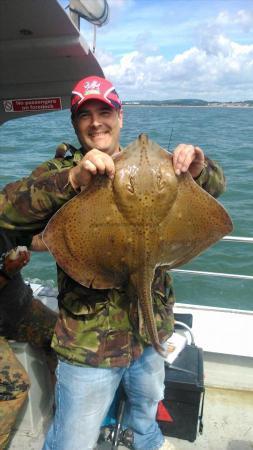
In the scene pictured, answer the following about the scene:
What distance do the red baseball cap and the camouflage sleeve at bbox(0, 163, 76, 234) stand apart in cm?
49

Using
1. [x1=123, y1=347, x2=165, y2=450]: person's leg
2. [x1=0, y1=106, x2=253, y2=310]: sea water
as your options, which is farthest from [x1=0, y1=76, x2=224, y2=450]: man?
[x1=0, y1=106, x2=253, y2=310]: sea water

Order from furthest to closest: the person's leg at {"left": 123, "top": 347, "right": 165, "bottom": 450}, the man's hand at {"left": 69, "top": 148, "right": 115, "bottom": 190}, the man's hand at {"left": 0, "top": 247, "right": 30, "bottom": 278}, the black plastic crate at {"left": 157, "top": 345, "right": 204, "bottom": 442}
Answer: the black plastic crate at {"left": 157, "top": 345, "right": 204, "bottom": 442} < the man's hand at {"left": 0, "top": 247, "right": 30, "bottom": 278} < the person's leg at {"left": 123, "top": 347, "right": 165, "bottom": 450} < the man's hand at {"left": 69, "top": 148, "right": 115, "bottom": 190}

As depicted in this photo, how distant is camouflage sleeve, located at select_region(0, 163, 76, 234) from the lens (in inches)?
81.9

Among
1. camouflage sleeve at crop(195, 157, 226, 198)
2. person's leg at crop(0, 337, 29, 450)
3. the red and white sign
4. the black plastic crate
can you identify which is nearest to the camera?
camouflage sleeve at crop(195, 157, 226, 198)

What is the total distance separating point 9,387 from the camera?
287 centimetres

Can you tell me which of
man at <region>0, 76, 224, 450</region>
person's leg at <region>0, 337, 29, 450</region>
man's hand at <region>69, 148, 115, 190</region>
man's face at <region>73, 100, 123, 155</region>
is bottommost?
person's leg at <region>0, 337, 29, 450</region>

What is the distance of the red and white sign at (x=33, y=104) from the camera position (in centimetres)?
367

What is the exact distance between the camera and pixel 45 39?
9.20ft

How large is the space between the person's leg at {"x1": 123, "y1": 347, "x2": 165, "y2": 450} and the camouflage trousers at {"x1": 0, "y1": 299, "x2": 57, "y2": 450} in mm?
768

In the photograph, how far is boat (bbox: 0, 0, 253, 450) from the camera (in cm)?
266

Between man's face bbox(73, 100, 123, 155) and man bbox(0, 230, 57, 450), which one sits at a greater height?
man's face bbox(73, 100, 123, 155)

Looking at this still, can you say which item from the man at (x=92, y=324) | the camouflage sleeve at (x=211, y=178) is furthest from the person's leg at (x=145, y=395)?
the camouflage sleeve at (x=211, y=178)

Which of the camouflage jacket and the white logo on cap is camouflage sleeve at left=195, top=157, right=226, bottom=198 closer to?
the camouflage jacket

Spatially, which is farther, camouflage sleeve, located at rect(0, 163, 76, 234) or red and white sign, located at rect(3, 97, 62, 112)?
red and white sign, located at rect(3, 97, 62, 112)
